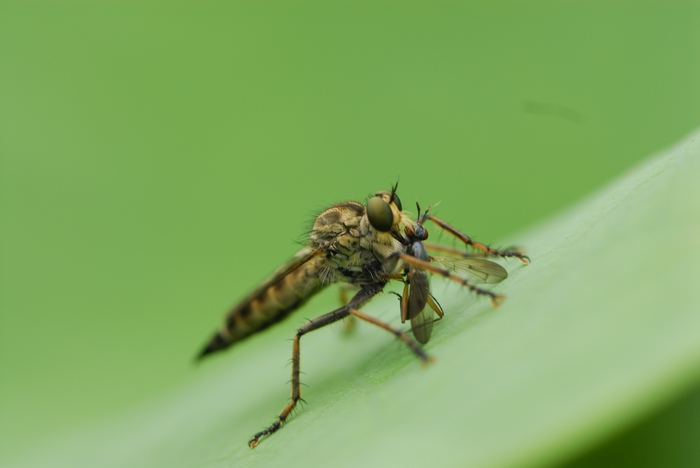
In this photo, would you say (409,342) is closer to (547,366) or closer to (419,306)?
(419,306)

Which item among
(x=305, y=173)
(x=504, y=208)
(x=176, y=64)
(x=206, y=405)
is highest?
(x=176, y=64)

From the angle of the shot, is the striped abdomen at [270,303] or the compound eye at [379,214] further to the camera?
the striped abdomen at [270,303]

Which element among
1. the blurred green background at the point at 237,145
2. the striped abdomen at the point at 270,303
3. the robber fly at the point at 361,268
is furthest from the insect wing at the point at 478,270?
the blurred green background at the point at 237,145

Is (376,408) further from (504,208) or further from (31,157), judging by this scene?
(31,157)

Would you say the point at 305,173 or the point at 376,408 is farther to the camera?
the point at 305,173

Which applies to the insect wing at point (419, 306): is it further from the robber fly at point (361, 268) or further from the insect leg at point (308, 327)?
the insect leg at point (308, 327)

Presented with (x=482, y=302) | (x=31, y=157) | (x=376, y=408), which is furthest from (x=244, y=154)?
(x=376, y=408)
